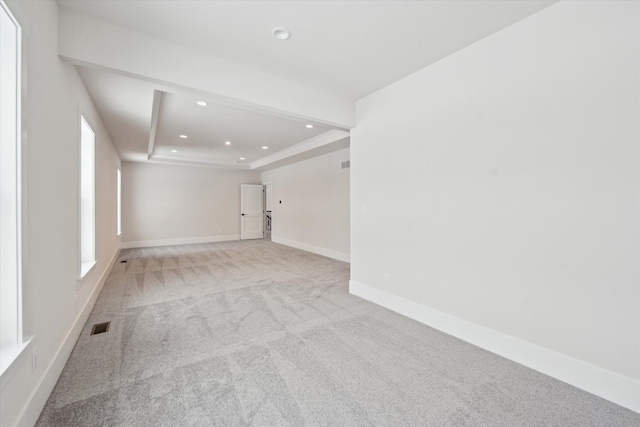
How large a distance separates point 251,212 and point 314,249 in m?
3.55

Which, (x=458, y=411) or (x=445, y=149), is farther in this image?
(x=445, y=149)

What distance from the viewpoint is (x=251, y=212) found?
9508mm

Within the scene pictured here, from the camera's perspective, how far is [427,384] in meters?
1.86

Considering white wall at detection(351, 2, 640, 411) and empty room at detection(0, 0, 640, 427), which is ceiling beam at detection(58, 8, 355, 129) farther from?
white wall at detection(351, 2, 640, 411)

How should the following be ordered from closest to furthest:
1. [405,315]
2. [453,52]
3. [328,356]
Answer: [328,356]
[453,52]
[405,315]

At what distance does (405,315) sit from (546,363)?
1.25 metres

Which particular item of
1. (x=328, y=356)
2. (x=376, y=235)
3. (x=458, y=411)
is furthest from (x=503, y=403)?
(x=376, y=235)

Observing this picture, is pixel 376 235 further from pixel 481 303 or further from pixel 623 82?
pixel 623 82

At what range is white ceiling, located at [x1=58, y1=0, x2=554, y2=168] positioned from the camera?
1.98 meters

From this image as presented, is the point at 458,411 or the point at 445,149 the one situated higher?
the point at 445,149

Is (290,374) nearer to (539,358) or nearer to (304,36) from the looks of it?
(539,358)

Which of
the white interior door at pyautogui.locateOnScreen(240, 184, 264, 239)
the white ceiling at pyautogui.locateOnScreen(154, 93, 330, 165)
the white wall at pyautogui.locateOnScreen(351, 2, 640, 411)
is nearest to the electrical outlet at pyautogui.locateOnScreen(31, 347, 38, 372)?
the white ceiling at pyautogui.locateOnScreen(154, 93, 330, 165)

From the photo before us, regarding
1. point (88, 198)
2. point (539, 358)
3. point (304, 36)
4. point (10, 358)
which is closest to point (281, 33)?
point (304, 36)

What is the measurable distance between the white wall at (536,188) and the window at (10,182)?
301 centimetres
